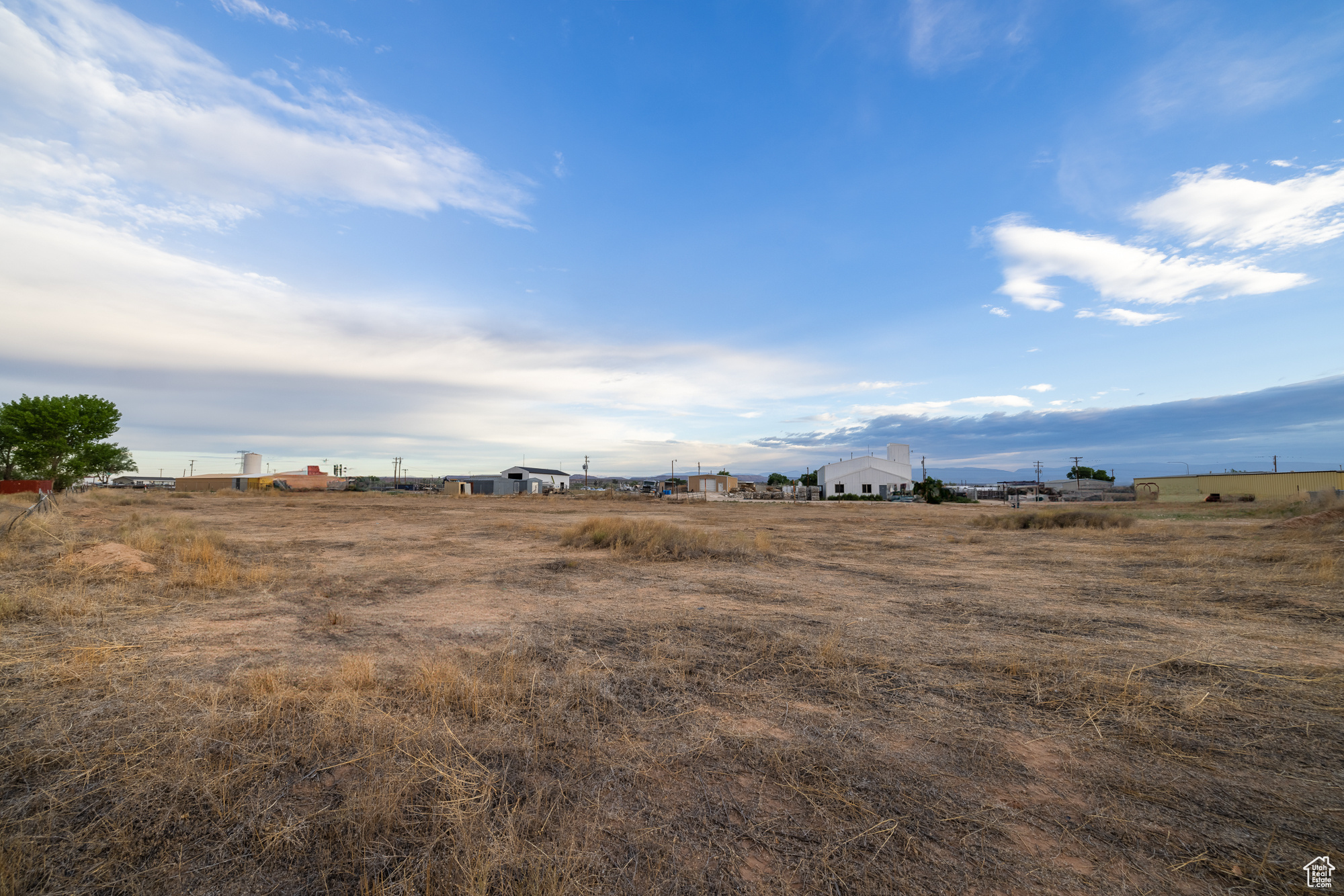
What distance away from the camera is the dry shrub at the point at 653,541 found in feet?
47.1

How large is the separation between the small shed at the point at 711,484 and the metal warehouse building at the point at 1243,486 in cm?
4945

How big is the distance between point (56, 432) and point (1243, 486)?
97.4 m


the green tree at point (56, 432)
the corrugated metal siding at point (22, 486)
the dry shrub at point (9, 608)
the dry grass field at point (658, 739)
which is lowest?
the dry grass field at point (658, 739)

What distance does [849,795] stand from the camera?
3314mm

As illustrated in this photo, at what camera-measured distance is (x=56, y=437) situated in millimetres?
38812

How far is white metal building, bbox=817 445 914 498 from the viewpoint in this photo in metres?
80.2

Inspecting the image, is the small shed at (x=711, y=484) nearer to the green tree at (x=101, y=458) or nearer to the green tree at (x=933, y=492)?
the green tree at (x=933, y=492)

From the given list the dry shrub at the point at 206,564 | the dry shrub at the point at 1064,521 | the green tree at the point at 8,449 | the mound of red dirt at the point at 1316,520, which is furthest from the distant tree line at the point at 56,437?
the mound of red dirt at the point at 1316,520

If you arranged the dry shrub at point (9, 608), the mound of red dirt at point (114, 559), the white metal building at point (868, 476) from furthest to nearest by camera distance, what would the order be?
the white metal building at point (868, 476), the mound of red dirt at point (114, 559), the dry shrub at point (9, 608)

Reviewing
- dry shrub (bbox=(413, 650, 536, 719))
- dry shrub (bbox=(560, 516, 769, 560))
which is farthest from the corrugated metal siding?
dry shrub (bbox=(413, 650, 536, 719))

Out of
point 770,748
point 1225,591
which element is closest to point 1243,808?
point 770,748

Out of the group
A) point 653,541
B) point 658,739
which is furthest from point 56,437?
point 658,739

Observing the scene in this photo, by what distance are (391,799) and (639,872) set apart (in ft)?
4.94

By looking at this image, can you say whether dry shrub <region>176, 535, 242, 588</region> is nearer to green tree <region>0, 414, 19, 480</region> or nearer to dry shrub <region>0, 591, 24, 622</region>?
dry shrub <region>0, 591, 24, 622</region>
